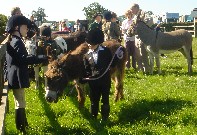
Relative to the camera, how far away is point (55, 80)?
6.60 metres

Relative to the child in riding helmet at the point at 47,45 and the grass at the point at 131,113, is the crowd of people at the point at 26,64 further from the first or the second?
the child in riding helmet at the point at 47,45

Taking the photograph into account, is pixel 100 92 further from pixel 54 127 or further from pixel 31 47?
pixel 31 47

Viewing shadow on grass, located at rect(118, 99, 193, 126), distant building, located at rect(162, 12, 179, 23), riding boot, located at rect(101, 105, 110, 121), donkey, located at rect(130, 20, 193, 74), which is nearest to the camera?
riding boot, located at rect(101, 105, 110, 121)

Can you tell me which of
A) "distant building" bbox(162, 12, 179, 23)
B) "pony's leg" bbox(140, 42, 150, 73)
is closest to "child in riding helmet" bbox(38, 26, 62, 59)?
"pony's leg" bbox(140, 42, 150, 73)

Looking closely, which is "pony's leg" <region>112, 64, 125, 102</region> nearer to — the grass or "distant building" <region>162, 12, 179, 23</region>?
the grass

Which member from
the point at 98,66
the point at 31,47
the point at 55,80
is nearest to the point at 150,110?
the point at 98,66

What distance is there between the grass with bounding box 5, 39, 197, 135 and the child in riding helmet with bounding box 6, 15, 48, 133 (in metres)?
0.70

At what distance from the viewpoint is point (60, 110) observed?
798 cm

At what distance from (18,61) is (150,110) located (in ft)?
9.93

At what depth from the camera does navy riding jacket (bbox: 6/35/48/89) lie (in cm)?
600

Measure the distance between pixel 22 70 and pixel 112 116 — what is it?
2.16 meters

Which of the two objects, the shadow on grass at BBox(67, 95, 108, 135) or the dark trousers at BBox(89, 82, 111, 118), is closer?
the shadow on grass at BBox(67, 95, 108, 135)

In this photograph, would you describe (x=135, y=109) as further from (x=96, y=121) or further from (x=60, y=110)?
(x=60, y=110)

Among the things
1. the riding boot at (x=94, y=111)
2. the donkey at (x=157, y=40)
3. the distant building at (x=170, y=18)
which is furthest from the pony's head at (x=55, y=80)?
the distant building at (x=170, y=18)
